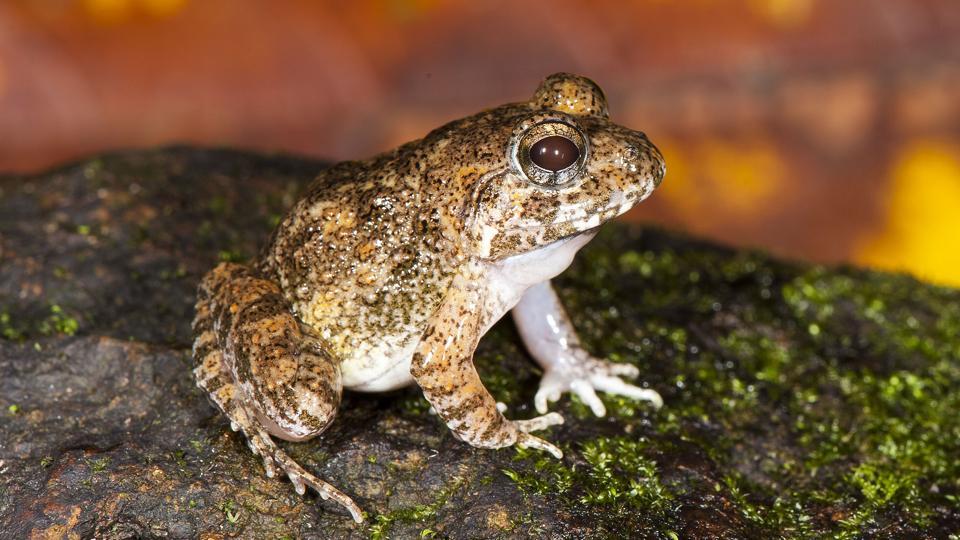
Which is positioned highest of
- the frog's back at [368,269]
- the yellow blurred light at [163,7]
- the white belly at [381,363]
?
the yellow blurred light at [163,7]

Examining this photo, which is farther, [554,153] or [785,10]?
[785,10]

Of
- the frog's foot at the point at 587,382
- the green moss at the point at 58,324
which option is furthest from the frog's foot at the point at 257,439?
the frog's foot at the point at 587,382

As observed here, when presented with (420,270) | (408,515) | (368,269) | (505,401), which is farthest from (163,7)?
(408,515)

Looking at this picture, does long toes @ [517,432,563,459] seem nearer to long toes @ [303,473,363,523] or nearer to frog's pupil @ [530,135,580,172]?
long toes @ [303,473,363,523]

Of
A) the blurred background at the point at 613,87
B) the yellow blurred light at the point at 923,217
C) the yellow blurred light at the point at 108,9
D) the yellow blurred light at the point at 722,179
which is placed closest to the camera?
the yellow blurred light at the point at 923,217

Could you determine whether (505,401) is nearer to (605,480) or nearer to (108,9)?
(605,480)

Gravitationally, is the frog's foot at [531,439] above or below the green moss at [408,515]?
above

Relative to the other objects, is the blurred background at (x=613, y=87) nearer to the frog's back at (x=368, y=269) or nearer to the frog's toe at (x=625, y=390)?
the frog's toe at (x=625, y=390)
